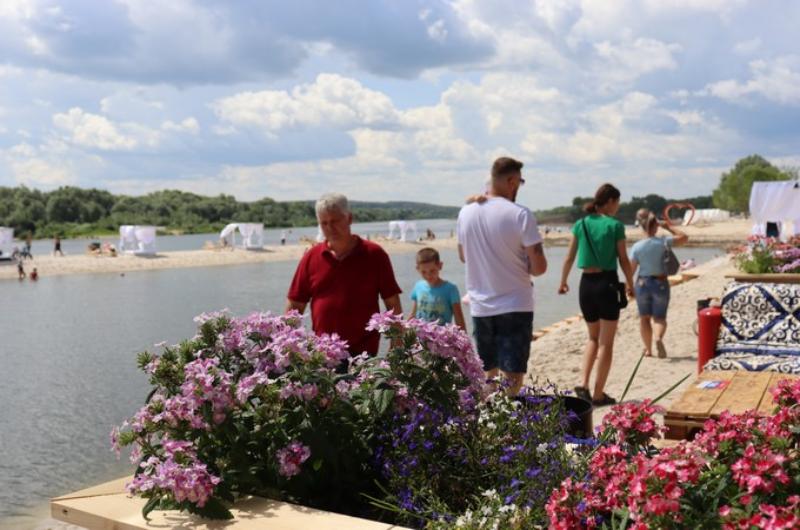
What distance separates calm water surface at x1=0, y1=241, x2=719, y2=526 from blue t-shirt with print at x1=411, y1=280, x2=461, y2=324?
398 centimetres

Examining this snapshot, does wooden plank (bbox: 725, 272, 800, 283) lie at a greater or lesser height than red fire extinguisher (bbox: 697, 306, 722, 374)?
greater

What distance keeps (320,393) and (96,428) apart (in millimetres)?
8869

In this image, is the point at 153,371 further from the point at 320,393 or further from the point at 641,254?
the point at 641,254

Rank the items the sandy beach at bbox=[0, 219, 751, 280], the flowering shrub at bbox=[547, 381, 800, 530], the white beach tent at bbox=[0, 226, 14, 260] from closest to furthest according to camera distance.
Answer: the flowering shrub at bbox=[547, 381, 800, 530] → the sandy beach at bbox=[0, 219, 751, 280] → the white beach tent at bbox=[0, 226, 14, 260]

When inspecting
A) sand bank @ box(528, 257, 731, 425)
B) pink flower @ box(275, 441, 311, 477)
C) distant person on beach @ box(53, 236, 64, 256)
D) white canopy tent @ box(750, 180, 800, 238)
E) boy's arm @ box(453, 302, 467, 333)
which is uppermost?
white canopy tent @ box(750, 180, 800, 238)

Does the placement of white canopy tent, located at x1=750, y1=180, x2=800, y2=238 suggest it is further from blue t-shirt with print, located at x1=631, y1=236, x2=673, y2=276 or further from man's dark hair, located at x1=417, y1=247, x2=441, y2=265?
man's dark hair, located at x1=417, y1=247, x2=441, y2=265

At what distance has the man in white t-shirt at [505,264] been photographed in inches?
192

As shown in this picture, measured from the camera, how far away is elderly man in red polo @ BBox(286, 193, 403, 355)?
4.31 meters

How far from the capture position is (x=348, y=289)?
4.37m

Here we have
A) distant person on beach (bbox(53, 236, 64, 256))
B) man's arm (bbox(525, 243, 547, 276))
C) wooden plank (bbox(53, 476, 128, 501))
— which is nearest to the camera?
wooden plank (bbox(53, 476, 128, 501))

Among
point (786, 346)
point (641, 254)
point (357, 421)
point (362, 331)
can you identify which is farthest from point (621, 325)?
point (357, 421)

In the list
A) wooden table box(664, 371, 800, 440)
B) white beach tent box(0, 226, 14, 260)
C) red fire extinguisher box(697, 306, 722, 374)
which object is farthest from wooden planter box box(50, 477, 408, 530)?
white beach tent box(0, 226, 14, 260)

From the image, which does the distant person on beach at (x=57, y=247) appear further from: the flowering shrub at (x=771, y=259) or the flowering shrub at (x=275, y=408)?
the flowering shrub at (x=275, y=408)

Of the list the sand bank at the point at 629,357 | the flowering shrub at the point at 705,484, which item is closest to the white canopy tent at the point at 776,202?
the sand bank at the point at 629,357
